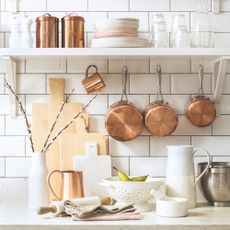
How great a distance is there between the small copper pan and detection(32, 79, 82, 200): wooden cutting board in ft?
1.78

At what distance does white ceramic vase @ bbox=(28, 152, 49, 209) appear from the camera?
94.0 inches

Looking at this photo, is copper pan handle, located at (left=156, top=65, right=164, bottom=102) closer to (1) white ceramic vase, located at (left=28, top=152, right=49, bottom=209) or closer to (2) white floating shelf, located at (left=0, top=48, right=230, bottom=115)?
(2) white floating shelf, located at (left=0, top=48, right=230, bottom=115)

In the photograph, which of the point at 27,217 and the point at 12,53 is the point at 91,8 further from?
the point at 27,217

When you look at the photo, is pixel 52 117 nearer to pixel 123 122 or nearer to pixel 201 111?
pixel 123 122

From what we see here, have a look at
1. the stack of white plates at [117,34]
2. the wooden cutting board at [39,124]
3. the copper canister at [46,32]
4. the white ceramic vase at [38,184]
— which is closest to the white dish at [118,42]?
the stack of white plates at [117,34]

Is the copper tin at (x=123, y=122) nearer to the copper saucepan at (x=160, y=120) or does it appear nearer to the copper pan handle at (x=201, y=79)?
the copper saucepan at (x=160, y=120)

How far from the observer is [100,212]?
222 centimetres

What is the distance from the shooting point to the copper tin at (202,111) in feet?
8.57

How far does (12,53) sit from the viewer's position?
2416mm

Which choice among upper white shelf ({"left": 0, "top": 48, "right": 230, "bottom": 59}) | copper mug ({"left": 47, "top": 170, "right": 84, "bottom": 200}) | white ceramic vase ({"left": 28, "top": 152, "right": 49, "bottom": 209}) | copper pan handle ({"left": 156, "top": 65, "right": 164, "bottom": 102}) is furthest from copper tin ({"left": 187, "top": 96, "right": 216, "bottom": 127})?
white ceramic vase ({"left": 28, "top": 152, "right": 49, "bottom": 209})

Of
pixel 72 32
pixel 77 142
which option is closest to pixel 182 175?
pixel 77 142

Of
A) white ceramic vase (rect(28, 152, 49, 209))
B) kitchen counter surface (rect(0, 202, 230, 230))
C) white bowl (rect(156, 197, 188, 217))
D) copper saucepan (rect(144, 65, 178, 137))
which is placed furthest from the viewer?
copper saucepan (rect(144, 65, 178, 137))

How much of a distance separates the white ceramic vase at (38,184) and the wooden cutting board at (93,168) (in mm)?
240

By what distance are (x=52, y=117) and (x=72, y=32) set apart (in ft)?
1.43
